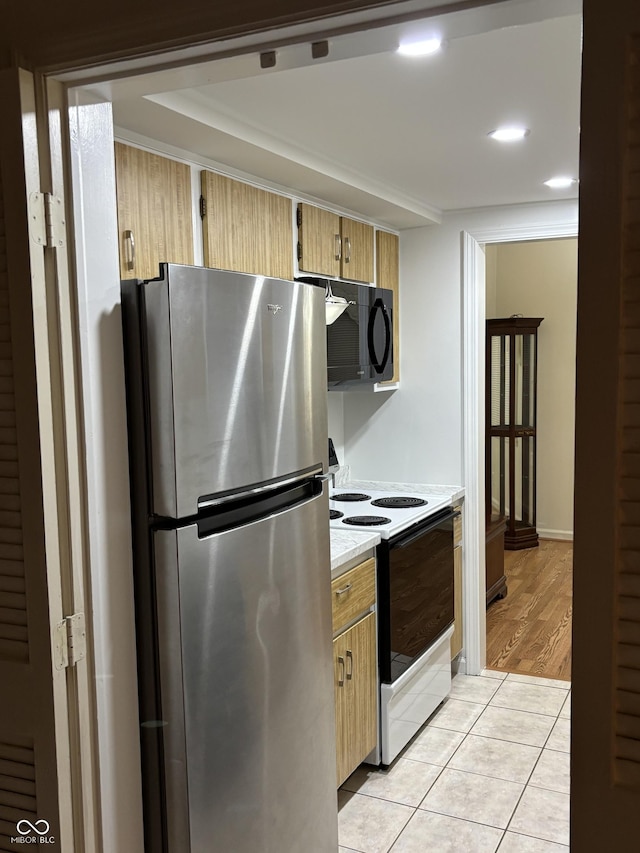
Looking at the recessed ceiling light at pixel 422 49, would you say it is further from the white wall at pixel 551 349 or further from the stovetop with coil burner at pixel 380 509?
the white wall at pixel 551 349

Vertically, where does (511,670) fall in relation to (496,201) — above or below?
below

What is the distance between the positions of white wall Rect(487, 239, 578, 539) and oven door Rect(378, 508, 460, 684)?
10.3 ft

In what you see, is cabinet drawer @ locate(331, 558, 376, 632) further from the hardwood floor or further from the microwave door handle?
the hardwood floor

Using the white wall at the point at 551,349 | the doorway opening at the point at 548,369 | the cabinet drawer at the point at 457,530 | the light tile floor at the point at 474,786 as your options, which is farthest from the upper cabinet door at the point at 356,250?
the white wall at the point at 551,349

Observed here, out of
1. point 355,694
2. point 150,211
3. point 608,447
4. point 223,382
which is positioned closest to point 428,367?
point 355,694

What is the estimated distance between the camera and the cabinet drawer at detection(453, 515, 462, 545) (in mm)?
3719

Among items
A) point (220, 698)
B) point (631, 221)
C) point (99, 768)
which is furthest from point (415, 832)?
point (631, 221)

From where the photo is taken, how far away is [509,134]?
2.42 meters

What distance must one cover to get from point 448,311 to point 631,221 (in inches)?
114

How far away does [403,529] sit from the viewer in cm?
305

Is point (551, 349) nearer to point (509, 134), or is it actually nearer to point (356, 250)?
point (356, 250)

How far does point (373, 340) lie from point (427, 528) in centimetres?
86

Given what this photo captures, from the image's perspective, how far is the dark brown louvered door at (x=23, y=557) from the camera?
1.31 meters

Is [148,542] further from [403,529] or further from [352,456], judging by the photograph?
[352,456]
